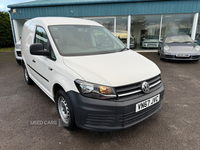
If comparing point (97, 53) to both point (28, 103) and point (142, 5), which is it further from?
point (142, 5)

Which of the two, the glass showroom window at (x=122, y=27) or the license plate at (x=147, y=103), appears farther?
the glass showroom window at (x=122, y=27)

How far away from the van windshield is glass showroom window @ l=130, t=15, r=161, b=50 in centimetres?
869

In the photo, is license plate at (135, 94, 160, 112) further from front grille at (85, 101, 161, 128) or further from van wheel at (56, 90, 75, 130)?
van wheel at (56, 90, 75, 130)

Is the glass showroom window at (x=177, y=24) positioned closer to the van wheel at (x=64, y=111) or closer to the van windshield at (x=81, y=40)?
the van windshield at (x=81, y=40)

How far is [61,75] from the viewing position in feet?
7.17

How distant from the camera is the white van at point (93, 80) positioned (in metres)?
1.86

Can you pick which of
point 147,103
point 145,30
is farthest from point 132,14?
point 147,103

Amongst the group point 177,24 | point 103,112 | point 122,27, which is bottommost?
point 103,112

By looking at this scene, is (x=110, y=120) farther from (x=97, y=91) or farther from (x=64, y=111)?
(x=64, y=111)

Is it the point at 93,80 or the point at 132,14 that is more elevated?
the point at 132,14

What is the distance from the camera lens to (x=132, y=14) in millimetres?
10523

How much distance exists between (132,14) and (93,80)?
10.0m

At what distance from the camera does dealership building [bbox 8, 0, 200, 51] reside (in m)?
10.2

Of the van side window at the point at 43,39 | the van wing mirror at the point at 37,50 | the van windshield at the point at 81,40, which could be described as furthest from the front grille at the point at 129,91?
the van wing mirror at the point at 37,50
